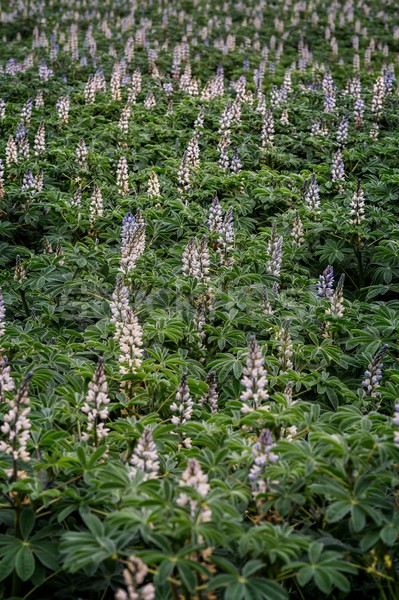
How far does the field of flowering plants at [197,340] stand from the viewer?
9.83 feet

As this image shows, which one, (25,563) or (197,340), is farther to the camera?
Result: (197,340)

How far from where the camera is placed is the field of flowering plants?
2996mm

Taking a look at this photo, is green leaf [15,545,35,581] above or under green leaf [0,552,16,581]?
above

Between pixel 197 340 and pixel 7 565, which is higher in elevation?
pixel 7 565

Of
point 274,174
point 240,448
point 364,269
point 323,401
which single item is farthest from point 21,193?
point 240,448

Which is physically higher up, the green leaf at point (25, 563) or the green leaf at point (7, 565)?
the green leaf at point (25, 563)

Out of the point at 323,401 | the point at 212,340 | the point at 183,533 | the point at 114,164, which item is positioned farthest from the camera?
the point at 114,164

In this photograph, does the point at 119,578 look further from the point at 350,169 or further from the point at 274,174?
the point at 350,169

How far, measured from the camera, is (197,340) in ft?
17.2

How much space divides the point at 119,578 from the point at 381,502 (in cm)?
133

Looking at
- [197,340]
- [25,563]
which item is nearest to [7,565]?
[25,563]

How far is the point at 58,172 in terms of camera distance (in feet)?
27.0

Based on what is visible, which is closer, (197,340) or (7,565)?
(7,565)

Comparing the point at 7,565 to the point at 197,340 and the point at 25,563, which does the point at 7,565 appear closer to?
the point at 25,563
